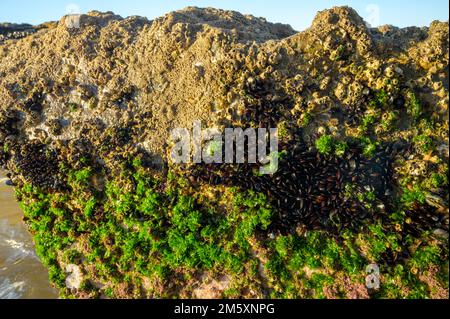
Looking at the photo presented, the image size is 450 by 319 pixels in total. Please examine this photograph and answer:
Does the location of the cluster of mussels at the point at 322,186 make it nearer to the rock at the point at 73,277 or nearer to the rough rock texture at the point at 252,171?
the rough rock texture at the point at 252,171

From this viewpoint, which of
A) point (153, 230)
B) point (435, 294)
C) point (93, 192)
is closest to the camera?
point (435, 294)

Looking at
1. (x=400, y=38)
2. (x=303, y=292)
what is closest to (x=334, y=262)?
(x=303, y=292)

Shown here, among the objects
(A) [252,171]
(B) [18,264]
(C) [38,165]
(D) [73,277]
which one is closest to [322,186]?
(A) [252,171]

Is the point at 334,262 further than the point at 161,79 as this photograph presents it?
No

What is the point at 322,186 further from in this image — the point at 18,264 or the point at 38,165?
the point at 18,264
